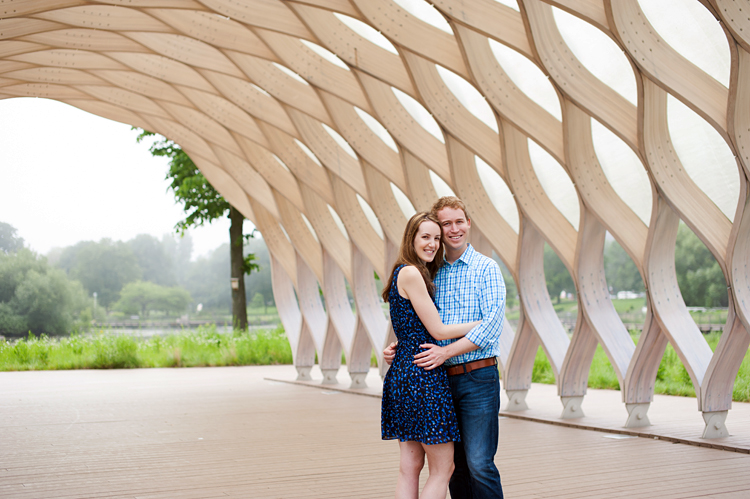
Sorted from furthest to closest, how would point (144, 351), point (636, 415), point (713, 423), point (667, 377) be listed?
point (144, 351), point (667, 377), point (636, 415), point (713, 423)

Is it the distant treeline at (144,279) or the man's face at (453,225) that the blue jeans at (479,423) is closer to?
the man's face at (453,225)

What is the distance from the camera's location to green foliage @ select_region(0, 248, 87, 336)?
37.1 m

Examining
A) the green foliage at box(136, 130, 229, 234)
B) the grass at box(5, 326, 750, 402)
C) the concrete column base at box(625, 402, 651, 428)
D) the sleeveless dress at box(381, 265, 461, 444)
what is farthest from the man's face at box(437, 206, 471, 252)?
the green foliage at box(136, 130, 229, 234)

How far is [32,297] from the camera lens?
125 feet

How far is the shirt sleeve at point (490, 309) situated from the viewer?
13.5ft

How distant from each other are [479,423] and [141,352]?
2624 centimetres

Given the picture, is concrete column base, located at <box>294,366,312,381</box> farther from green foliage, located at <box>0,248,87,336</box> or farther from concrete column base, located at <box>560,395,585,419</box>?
green foliage, located at <box>0,248,87,336</box>

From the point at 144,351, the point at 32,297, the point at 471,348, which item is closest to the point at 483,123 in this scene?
the point at 471,348

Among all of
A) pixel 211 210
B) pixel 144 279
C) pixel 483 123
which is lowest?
pixel 144 279

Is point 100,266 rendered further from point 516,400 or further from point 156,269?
point 516,400

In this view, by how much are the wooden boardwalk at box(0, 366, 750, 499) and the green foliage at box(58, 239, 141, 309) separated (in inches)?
1672

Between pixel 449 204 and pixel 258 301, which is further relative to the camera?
pixel 258 301

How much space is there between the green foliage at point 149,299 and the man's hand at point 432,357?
55.1 metres

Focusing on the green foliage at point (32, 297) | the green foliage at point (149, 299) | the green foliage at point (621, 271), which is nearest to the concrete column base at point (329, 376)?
the green foliage at point (621, 271)
